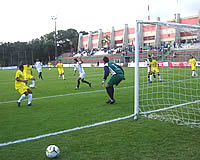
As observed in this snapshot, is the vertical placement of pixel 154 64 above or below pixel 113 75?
above

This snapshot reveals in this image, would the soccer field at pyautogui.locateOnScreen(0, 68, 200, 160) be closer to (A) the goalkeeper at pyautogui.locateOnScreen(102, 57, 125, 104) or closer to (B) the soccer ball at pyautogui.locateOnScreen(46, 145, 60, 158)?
(B) the soccer ball at pyautogui.locateOnScreen(46, 145, 60, 158)

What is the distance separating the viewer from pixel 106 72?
826 cm

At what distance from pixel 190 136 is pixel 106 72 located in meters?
4.26

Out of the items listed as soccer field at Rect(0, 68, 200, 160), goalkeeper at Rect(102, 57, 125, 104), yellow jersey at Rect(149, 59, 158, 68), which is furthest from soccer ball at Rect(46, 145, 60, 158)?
yellow jersey at Rect(149, 59, 158, 68)

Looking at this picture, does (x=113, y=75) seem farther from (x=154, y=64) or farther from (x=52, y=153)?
(x=154, y=64)

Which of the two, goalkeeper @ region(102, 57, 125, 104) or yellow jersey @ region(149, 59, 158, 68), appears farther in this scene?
yellow jersey @ region(149, 59, 158, 68)

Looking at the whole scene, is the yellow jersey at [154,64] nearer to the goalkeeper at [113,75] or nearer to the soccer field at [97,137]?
the goalkeeper at [113,75]

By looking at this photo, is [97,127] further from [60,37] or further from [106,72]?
[60,37]

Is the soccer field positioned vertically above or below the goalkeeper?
below

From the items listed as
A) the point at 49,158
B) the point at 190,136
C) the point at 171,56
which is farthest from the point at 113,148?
the point at 171,56

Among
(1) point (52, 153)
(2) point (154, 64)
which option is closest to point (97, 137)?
(1) point (52, 153)

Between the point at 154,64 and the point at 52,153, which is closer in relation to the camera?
the point at 52,153

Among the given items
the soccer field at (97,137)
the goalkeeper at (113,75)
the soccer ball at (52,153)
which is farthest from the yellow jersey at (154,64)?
the soccer ball at (52,153)

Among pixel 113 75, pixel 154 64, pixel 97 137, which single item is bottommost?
pixel 97 137
